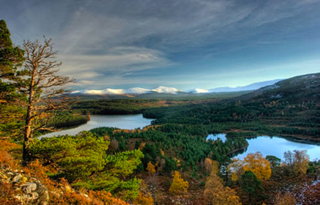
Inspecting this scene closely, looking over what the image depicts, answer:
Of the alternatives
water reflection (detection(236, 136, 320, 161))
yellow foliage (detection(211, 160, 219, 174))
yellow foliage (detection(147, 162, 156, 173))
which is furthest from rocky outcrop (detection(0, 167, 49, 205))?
water reflection (detection(236, 136, 320, 161))

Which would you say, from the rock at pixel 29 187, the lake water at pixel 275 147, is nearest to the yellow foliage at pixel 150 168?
the rock at pixel 29 187

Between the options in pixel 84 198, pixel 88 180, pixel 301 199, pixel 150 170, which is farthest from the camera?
pixel 150 170

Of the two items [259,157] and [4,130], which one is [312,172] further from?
[4,130]

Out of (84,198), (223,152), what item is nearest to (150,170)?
(84,198)

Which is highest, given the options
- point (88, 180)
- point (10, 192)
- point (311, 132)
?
point (10, 192)

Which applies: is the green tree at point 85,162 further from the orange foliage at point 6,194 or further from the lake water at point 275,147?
the lake water at point 275,147

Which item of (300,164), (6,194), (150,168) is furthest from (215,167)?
(6,194)
